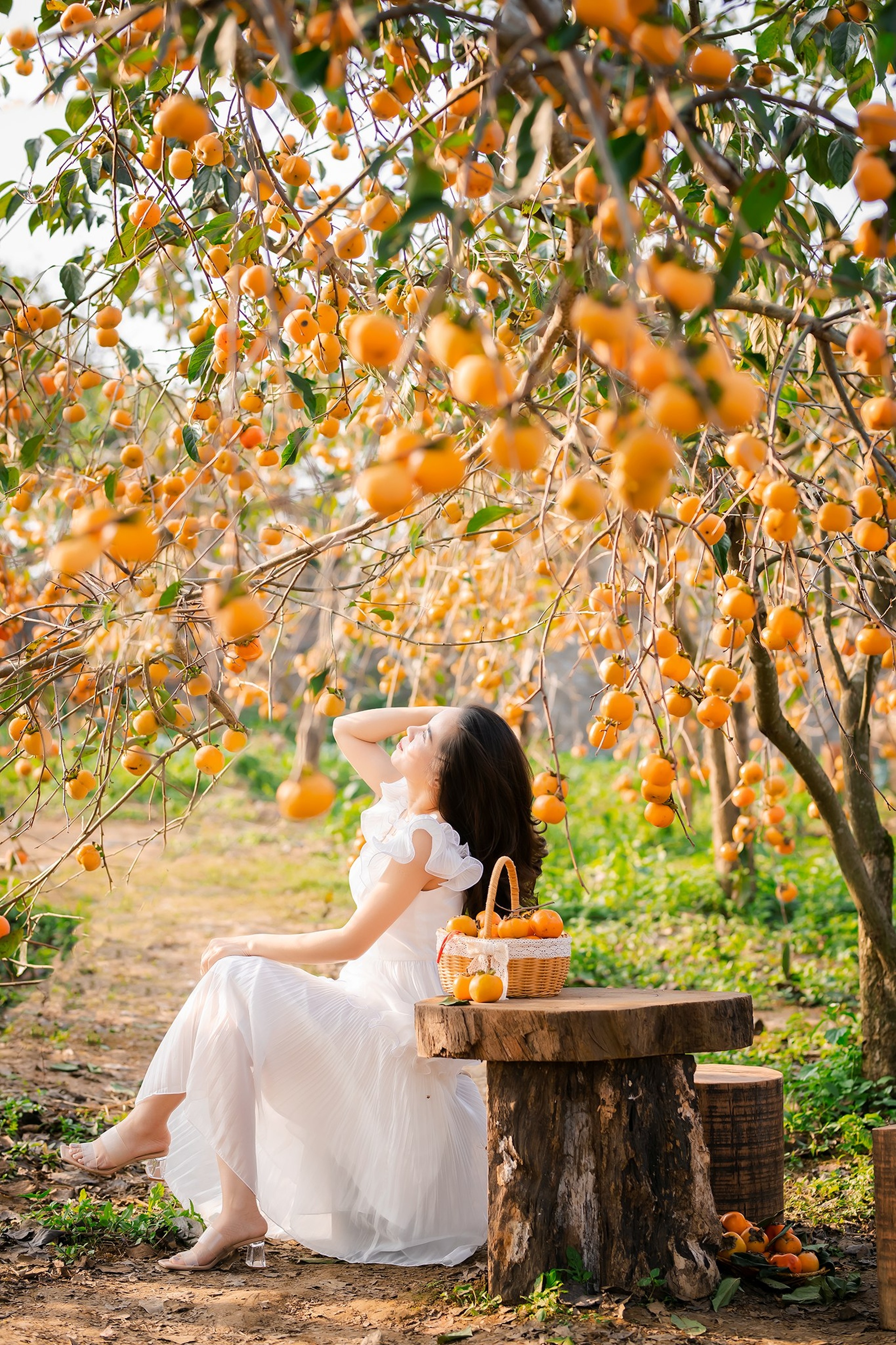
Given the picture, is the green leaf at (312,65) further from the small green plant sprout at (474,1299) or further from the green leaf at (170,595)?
the small green plant sprout at (474,1299)

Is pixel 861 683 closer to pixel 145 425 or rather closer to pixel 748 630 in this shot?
pixel 748 630

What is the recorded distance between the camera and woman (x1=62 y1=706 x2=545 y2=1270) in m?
1.97

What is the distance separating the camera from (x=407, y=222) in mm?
948

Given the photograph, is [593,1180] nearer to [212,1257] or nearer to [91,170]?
[212,1257]

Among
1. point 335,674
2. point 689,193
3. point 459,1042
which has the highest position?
point 689,193

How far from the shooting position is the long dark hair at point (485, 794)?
2.12 m

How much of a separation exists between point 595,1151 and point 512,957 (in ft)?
1.00

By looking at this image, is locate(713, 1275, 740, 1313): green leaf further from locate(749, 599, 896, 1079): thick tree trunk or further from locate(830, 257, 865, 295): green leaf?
locate(830, 257, 865, 295): green leaf

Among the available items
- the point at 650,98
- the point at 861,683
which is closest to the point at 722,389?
the point at 650,98

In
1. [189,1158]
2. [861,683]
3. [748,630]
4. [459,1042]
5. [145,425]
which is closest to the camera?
[459,1042]

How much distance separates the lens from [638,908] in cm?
484

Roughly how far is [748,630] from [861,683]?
98cm

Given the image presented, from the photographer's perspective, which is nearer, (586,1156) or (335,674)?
(586,1156)

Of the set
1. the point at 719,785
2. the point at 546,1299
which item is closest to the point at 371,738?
the point at 546,1299
